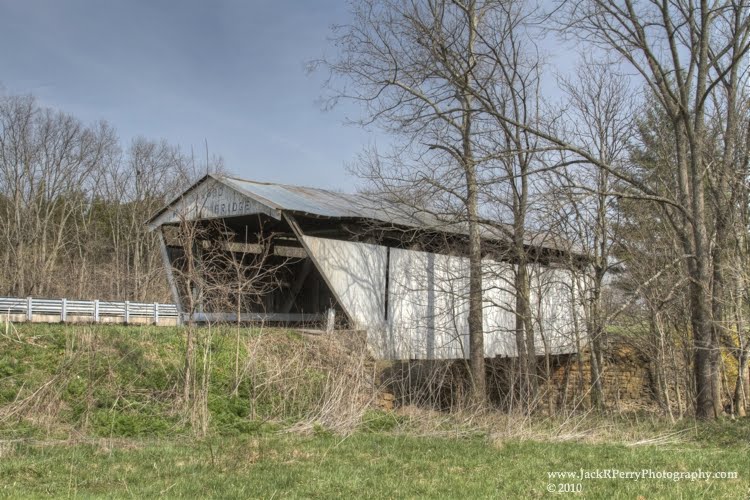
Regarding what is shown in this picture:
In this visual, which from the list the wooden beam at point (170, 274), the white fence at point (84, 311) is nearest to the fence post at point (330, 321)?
the wooden beam at point (170, 274)

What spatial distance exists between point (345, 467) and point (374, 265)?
9.11m

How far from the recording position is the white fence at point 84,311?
14.4 metres

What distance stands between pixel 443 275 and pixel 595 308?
4.02 m

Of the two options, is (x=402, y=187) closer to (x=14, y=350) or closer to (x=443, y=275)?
(x=443, y=275)

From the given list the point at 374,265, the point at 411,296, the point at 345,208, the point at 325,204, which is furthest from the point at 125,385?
the point at 411,296

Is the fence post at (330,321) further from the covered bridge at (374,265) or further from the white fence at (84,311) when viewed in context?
the white fence at (84,311)

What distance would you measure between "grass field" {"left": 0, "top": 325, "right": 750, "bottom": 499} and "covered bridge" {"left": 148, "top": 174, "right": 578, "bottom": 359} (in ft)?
7.95

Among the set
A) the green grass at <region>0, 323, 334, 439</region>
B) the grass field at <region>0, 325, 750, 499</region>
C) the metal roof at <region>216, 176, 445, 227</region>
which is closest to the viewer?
the grass field at <region>0, 325, 750, 499</region>

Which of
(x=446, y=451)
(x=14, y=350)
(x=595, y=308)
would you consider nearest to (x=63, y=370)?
(x=14, y=350)

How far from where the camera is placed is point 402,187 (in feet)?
48.5

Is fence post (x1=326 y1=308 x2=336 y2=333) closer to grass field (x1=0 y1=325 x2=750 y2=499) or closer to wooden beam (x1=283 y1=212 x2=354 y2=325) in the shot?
wooden beam (x1=283 y1=212 x2=354 y2=325)

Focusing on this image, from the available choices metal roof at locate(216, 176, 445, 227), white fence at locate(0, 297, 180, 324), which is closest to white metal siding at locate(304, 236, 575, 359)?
metal roof at locate(216, 176, 445, 227)

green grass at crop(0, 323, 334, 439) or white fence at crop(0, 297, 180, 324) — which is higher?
white fence at crop(0, 297, 180, 324)

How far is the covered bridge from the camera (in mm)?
14836
